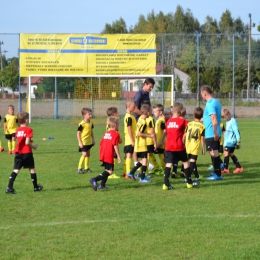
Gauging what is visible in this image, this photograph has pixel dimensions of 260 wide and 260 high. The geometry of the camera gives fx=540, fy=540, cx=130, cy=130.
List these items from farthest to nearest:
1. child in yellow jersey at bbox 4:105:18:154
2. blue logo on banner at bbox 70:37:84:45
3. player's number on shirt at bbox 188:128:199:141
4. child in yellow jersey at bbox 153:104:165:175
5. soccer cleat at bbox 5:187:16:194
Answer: blue logo on banner at bbox 70:37:84:45, child in yellow jersey at bbox 4:105:18:154, child in yellow jersey at bbox 153:104:165:175, player's number on shirt at bbox 188:128:199:141, soccer cleat at bbox 5:187:16:194

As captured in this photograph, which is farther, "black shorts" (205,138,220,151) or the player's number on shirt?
"black shorts" (205,138,220,151)

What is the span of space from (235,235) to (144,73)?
27.6m

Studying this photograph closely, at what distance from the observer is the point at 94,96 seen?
33.5 meters

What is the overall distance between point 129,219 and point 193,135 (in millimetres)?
3442

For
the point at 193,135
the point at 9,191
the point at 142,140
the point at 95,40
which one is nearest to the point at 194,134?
the point at 193,135

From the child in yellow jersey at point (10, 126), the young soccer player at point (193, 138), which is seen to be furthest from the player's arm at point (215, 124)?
the child in yellow jersey at point (10, 126)

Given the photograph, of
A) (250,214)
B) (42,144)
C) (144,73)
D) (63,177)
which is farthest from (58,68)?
(250,214)

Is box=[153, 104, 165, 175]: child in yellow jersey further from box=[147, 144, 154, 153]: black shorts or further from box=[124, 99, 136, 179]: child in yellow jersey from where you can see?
box=[124, 99, 136, 179]: child in yellow jersey

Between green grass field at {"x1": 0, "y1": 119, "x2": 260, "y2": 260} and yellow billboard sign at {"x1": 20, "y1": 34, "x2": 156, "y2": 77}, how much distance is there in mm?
21906

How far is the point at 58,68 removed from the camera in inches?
1337

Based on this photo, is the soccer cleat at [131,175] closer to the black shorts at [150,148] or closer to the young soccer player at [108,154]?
the black shorts at [150,148]

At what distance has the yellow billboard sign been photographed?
3372 centimetres

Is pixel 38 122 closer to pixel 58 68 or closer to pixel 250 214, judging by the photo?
pixel 58 68

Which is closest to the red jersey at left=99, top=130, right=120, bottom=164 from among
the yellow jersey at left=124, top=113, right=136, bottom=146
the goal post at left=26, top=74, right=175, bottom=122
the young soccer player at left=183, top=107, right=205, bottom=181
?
the yellow jersey at left=124, top=113, right=136, bottom=146
